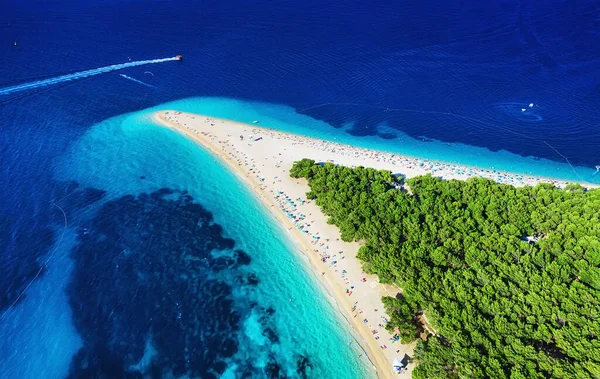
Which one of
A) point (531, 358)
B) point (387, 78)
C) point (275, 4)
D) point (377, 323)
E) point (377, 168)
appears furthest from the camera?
point (275, 4)

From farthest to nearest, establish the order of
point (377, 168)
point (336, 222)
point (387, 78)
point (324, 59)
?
1. point (324, 59)
2. point (387, 78)
3. point (377, 168)
4. point (336, 222)

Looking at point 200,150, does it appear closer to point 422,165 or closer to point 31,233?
point 31,233

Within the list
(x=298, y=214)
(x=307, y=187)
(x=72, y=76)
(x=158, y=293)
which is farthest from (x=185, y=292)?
(x=72, y=76)

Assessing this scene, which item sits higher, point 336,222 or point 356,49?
point 356,49

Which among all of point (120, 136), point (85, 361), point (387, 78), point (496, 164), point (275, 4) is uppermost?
point (275, 4)

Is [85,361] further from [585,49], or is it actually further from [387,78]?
[585,49]

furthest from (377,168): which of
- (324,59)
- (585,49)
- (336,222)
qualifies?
(585,49)

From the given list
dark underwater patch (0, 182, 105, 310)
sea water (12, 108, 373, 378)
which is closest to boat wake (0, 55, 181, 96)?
sea water (12, 108, 373, 378)

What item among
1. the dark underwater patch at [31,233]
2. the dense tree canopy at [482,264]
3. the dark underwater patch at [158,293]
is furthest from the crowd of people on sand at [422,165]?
the dark underwater patch at [31,233]

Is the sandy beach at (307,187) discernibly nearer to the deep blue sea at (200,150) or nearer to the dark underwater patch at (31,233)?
the deep blue sea at (200,150)
